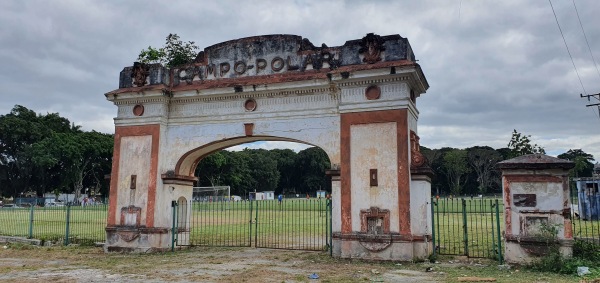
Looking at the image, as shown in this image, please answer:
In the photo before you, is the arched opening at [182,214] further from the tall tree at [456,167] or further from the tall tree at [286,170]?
the tall tree at [286,170]

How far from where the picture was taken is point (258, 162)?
71438 mm

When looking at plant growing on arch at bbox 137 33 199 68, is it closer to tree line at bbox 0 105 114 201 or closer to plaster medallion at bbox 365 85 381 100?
plaster medallion at bbox 365 85 381 100

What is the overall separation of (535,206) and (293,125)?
5404 mm

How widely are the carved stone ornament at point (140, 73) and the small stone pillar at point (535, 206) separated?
9067 millimetres

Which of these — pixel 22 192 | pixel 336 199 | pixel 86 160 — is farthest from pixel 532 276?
pixel 22 192

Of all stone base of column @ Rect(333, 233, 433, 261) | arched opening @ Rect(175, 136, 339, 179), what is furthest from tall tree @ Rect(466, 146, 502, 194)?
stone base of column @ Rect(333, 233, 433, 261)

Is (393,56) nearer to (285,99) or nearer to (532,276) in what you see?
(285,99)

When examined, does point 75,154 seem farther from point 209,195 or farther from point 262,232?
point 262,232

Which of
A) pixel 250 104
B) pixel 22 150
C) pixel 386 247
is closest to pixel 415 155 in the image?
pixel 386 247

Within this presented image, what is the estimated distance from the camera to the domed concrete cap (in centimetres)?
897

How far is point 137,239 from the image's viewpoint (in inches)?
479

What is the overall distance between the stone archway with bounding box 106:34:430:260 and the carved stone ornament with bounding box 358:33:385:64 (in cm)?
2

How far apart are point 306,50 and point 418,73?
2.79 metres

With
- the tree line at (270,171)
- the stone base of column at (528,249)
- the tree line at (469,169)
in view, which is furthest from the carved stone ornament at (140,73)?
the tree line at (469,169)
